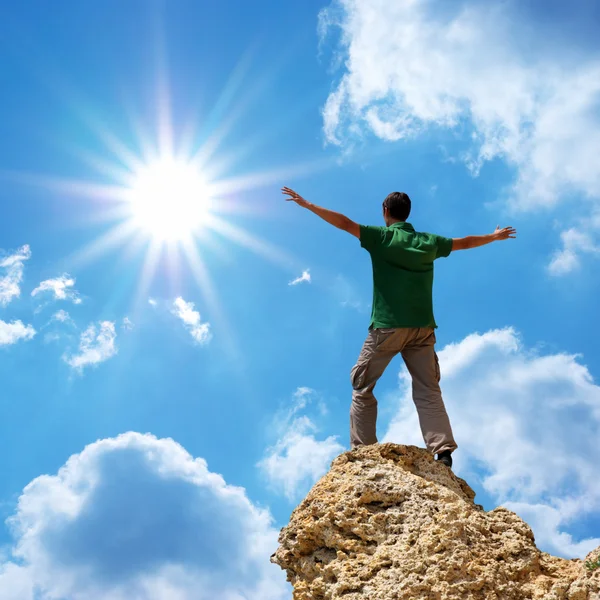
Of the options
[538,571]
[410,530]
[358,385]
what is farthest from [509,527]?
[358,385]

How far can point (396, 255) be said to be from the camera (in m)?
7.41

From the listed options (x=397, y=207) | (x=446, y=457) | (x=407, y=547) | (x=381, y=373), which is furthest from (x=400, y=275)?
(x=407, y=547)

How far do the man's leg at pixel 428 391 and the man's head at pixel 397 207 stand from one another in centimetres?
140

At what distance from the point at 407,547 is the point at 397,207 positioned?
3.92 meters

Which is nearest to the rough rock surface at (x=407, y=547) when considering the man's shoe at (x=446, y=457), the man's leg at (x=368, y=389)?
the man's shoe at (x=446, y=457)

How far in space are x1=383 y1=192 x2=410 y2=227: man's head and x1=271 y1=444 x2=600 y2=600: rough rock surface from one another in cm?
289

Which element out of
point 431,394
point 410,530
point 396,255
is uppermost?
point 396,255

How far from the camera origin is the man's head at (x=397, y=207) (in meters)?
7.84

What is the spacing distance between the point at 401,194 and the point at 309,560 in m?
4.20

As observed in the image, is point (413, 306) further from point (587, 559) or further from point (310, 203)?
point (587, 559)

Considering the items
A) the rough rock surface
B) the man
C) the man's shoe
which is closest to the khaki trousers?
the man

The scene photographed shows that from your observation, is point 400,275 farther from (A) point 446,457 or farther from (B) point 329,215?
(A) point 446,457

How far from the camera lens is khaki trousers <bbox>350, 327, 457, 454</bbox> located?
7215 millimetres

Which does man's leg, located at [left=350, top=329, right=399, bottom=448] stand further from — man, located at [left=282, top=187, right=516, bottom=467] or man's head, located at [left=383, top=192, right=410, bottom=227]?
man's head, located at [left=383, top=192, right=410, bottom=227]
